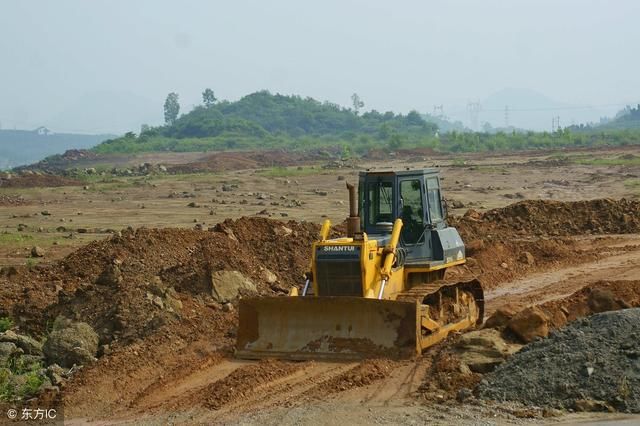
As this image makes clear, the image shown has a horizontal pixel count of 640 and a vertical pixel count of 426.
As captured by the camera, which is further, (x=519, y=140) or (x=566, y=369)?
(x=519, y=140)

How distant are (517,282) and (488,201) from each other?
19.4 m

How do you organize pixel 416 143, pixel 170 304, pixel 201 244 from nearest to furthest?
pixel 170 304, pixel 201 244, pixel 416 143

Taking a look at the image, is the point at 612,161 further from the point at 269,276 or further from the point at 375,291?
the point at 375,291

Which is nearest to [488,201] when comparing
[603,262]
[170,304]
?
[603,262]

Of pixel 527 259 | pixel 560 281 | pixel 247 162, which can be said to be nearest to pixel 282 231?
pixel 527 259

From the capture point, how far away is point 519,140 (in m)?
84.4

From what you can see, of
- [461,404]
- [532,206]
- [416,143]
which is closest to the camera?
[461,404]

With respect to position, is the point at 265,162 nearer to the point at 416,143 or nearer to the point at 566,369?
the point at 416,143

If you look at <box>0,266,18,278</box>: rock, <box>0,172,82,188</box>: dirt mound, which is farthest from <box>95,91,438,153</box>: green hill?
<box>0,266,18,278</box>: rock

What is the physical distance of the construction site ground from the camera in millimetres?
11438

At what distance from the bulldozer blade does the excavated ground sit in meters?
0.29

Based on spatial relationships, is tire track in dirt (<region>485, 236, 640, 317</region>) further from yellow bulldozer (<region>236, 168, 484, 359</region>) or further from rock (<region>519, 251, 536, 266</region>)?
yellow bulldozer (<region>236, 168, 484, 359</region>)

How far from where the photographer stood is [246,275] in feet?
59.3

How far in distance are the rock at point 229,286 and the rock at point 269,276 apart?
981 millimetres
